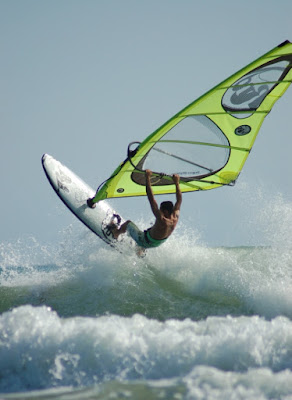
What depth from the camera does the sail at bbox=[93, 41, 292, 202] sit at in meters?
5.92

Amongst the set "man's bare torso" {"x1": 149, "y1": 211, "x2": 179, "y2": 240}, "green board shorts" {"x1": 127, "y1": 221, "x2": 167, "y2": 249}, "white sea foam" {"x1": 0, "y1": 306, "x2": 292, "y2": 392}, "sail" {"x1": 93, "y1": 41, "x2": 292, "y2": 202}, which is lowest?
"white sea foam" {"x1": 0, "y1": 306, "x2": 292, "y2": 392}

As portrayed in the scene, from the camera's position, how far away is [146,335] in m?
4.07

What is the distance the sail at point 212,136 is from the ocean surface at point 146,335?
1.40m

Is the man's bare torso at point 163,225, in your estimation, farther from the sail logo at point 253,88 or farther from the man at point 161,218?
the sail logo at point 253,88

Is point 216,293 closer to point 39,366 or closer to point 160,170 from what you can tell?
point 160,170

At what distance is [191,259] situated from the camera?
760 cm

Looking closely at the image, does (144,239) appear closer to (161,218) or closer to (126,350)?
(161,218)

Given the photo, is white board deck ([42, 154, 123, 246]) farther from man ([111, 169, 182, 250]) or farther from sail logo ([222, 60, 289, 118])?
sail logo ([222, 60, 289, 118])

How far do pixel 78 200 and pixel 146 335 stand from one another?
3493 mm

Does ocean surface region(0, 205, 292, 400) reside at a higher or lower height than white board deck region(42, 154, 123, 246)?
lower

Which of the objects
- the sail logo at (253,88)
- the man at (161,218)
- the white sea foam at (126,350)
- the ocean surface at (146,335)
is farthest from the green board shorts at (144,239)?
the sail logo at (253,88)

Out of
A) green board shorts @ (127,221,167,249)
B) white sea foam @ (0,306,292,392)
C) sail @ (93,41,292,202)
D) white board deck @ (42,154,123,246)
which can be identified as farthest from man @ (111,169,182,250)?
white sea foam @ (0,306,292,392)

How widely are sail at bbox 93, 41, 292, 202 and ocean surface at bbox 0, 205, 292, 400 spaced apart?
1.40m

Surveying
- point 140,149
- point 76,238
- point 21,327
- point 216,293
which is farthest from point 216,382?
point 76,238
